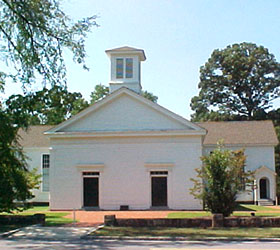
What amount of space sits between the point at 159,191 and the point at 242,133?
1340 cm

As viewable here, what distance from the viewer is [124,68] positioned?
34750 millimetres

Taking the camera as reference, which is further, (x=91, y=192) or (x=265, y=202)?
(x=265, y=202)

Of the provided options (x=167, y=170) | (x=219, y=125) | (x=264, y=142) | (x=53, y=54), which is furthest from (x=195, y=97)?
(x=53, y=54)

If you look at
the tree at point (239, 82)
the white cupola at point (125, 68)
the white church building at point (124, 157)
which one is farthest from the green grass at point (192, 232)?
the tree at point (239, 82)

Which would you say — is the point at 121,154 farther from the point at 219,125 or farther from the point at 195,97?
the point at 195,97

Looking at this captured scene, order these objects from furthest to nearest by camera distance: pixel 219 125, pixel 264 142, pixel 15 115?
pixel 219 125
pixel 264 142
pixel 15 115

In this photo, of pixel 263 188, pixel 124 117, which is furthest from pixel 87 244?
pixel 263 188

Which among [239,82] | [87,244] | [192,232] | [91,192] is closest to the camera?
[87,244]

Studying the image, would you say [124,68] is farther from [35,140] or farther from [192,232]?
[192,232]

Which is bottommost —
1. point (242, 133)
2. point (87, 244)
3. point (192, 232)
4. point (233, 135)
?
point (87, 244)

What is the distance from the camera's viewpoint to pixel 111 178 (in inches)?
1252

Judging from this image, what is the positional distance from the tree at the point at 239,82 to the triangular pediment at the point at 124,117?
30.2 metres

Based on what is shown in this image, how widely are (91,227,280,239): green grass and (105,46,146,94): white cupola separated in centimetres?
1639

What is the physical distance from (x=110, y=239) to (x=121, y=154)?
15.3 meters
